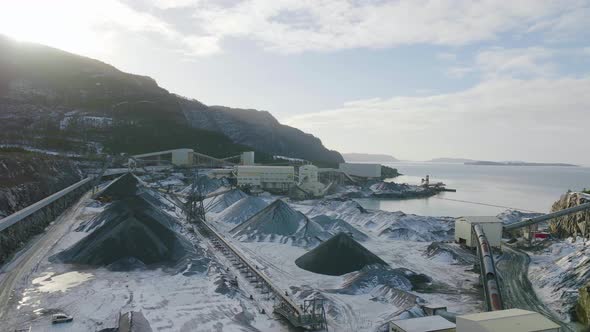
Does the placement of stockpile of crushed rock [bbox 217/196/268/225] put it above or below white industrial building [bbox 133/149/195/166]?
below

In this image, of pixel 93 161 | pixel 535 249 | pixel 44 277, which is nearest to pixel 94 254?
pixel 44 277

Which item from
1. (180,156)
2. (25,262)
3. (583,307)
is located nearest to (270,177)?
(180,156)

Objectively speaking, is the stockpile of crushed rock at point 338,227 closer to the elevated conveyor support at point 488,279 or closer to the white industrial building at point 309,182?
the elevated conveyor support at point 488,279

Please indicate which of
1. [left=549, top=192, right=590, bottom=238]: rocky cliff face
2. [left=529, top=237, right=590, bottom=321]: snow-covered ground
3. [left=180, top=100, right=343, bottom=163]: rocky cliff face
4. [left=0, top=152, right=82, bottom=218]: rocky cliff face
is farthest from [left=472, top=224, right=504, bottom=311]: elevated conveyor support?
[left=180, top=100, right=343, bottom=163]: rocky cliff face

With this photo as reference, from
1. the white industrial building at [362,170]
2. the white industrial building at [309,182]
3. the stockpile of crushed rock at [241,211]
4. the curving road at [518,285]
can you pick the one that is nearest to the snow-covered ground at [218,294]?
the curving road at [518,285]

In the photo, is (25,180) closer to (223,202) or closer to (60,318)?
(223,202)

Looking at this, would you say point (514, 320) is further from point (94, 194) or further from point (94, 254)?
point (94, 194)

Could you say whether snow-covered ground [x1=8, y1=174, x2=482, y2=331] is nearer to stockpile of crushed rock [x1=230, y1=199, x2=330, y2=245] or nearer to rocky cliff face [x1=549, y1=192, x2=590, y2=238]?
stockpile of crushed rock [x1=230, y1=199, x2=330, y2=245]
